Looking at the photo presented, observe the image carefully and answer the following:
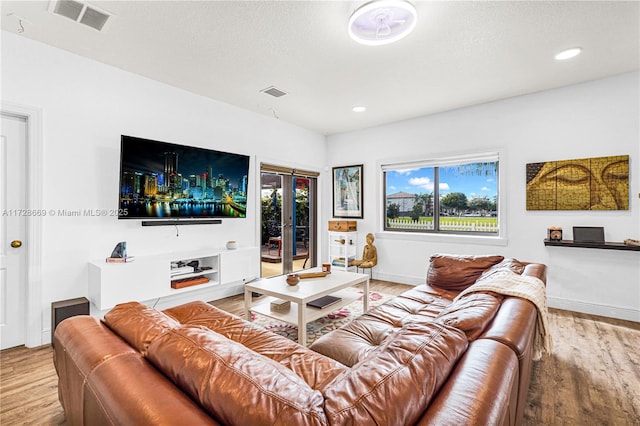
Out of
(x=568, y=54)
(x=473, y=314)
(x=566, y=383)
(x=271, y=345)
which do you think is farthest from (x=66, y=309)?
(x=568, y=54)

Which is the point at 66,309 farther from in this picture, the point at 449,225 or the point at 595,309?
the point at 595,309

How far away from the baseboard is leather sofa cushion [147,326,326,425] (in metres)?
3.93

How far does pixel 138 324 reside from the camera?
1.30 meters

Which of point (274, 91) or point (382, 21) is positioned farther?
point (274, 91)

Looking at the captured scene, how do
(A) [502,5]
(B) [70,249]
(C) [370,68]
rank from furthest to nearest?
1. (C) [370,68]
2. (B) [70,249]
3. (A) [502,5]

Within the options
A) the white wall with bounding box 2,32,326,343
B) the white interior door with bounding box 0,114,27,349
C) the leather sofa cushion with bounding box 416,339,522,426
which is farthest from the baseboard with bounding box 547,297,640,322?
the white interior door with bounding box 0,114,27,349

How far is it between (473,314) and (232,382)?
0.97 meters

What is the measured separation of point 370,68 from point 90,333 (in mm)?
2968

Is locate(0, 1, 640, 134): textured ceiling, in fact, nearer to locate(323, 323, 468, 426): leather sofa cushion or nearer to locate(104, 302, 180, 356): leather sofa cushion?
locate(104, 302, 180, 356): leather sofa cushion

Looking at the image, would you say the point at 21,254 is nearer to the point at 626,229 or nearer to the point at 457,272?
the point at 457,272

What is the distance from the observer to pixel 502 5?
84.4 inches

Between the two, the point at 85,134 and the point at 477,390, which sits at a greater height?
the point at 85,134

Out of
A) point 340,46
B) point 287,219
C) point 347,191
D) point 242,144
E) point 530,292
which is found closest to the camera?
point 530,292

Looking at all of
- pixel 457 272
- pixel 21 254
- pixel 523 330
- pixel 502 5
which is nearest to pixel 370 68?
pixel 502 5
